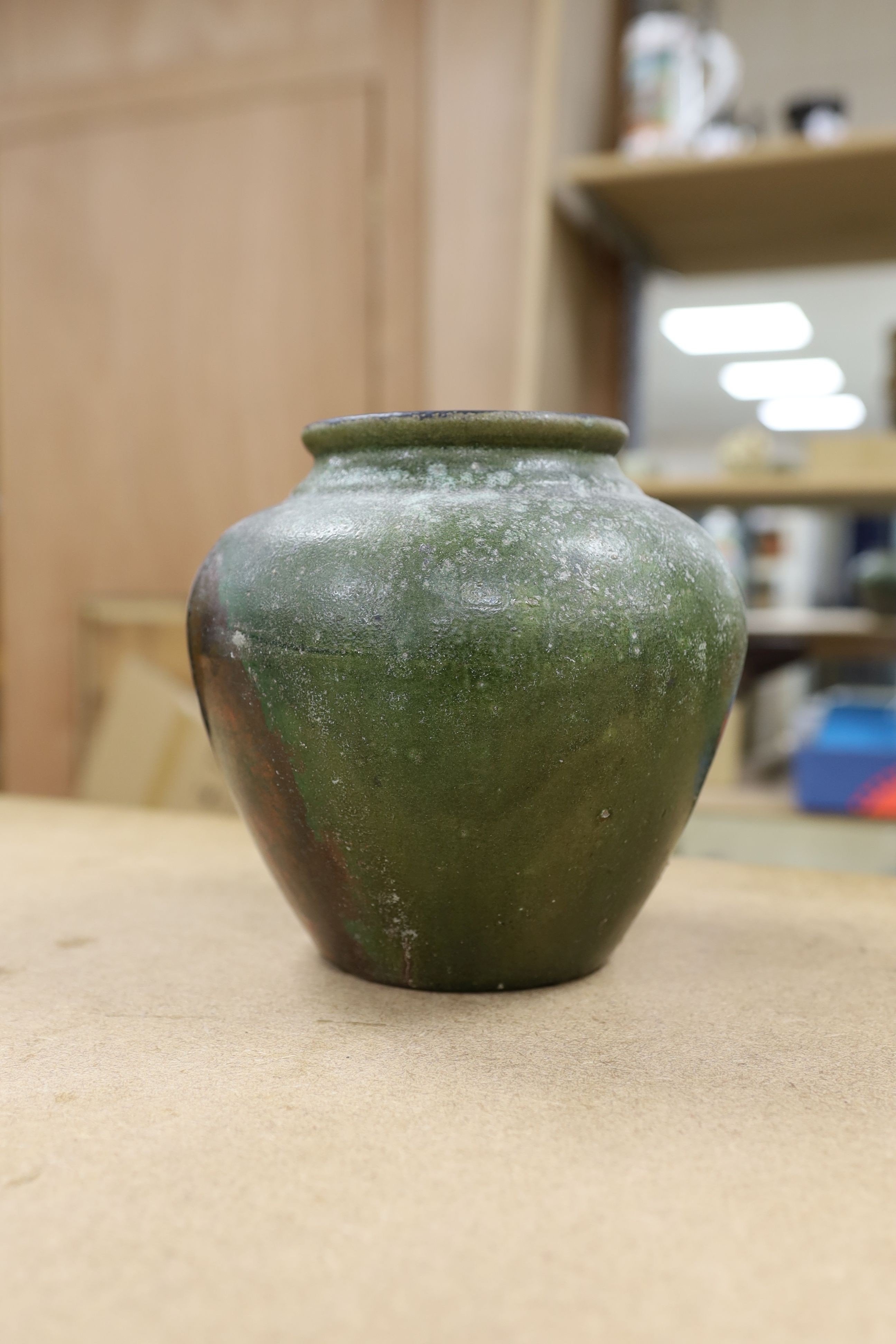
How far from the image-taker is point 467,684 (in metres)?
0.64

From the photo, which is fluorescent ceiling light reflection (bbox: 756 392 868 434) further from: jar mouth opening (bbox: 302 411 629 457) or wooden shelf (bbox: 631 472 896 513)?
jar mouth opening (bbox: 302 411 629 457)

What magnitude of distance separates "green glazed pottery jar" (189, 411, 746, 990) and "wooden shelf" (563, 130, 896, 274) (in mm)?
1028

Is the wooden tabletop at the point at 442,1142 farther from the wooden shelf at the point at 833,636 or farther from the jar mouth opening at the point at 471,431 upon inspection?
the wooden shelf at the point at 833,636

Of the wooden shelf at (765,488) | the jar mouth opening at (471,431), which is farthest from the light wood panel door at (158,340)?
the jar mouth opening at (471,431)

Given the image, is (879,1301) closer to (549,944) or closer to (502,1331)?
(502,1331)

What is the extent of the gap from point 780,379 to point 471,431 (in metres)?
2.02

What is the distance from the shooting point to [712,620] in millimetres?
706

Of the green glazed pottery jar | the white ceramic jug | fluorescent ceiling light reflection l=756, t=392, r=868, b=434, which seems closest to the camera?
the green glazed pottery jar

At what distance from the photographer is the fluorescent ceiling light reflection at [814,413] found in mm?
2367

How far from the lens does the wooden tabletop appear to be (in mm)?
416

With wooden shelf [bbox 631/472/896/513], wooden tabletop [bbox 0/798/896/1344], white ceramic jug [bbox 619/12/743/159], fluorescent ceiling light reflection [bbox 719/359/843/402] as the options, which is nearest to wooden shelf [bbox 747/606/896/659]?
wooden shelf [bbox 631/472/896/513]

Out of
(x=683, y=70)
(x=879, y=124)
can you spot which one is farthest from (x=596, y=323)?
(x=879, y=124)

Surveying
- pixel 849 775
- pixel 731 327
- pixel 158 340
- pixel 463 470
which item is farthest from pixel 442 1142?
pixel 158 340

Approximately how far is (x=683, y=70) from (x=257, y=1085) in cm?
160
